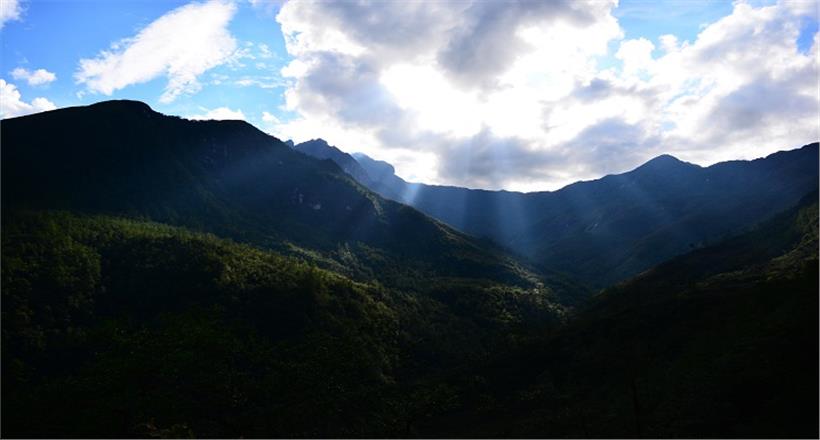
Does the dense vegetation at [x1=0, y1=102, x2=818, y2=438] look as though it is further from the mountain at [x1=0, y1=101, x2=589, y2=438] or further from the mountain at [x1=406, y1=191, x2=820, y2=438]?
the mountain at [x1=0, y1=101, x2=589, y2=438]

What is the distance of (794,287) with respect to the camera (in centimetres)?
9269

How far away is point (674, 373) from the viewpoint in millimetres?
85125

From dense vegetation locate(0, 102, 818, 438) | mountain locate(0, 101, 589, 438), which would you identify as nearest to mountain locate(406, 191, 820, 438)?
dense vegetation locate(0, 102, 818, 438)

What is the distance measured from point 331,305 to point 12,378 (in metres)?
82.7

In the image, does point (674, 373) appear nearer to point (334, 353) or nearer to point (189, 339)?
point (334, 353)

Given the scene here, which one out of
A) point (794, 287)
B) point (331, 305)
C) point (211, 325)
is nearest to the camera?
point (794, 287)

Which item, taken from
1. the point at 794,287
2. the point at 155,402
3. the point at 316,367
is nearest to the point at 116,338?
the point at 155,402

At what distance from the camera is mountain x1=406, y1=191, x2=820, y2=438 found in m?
65.3

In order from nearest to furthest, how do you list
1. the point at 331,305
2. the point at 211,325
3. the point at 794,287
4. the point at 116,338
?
the point at 794,287, the point at 116,338, the point at 211,325, the point at 331,305

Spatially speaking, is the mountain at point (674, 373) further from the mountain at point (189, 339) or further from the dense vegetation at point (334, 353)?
the mountain at point (189, 339)

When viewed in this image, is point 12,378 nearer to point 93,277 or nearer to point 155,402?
point 155,402

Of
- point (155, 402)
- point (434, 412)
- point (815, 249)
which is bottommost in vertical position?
point (434, 412)

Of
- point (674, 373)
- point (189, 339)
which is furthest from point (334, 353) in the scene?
point (674, 373)

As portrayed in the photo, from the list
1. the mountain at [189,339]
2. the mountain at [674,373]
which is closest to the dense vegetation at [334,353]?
the mountain at [674,373]
